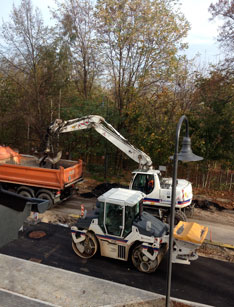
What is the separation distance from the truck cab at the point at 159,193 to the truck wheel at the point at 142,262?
3.23 metres

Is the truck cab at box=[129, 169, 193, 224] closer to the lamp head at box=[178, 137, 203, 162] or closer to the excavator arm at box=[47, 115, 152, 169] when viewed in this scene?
the excavator arm at box=[47, 115, 152, 169]

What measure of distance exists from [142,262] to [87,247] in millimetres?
1802

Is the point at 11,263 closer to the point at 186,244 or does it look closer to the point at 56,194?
the point at 56,194

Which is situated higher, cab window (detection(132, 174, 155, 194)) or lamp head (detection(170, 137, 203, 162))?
lamp head (detection(170, 137, 203, 162))

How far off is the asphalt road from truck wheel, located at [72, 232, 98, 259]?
0.19m

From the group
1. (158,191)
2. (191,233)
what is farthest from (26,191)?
(191,233)

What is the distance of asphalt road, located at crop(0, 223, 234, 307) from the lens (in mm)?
7262

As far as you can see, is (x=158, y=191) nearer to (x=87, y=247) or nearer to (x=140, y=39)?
(x=87, y=247)

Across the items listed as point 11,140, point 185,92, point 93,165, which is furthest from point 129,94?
point 11,140

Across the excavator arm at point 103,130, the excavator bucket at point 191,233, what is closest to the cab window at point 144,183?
the excavator arm at point 103,130

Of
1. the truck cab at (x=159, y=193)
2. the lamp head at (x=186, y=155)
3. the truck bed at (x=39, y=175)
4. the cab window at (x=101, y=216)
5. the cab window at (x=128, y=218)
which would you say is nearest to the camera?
the lamp head at (x=186, y=155)

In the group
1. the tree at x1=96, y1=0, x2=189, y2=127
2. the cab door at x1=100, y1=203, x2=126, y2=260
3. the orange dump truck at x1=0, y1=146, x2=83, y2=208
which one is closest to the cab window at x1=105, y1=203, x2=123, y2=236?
the cab door at x1=100, y1=203, x2=126, y2=260

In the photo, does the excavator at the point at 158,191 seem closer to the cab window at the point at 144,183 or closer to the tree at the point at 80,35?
the cab window at the point at 144,183

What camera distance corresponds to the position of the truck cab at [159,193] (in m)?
10.9
